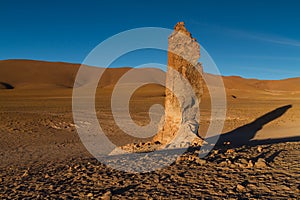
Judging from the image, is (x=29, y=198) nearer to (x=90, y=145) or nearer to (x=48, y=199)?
(x=48, y=199)

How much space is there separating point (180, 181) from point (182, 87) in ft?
19.0

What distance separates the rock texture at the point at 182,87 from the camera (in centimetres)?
1075

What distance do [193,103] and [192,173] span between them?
18.6ft

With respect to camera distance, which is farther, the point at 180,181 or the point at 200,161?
the point at 200,161

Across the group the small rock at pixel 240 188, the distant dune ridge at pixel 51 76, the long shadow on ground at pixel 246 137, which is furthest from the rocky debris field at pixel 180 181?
the distant dune ridge at pixel 51 76

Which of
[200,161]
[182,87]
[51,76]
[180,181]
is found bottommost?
[180,181]

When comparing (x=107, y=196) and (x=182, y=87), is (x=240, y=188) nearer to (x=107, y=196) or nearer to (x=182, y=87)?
(x=107, y=196)

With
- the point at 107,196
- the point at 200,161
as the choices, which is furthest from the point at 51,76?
the point at 107,196

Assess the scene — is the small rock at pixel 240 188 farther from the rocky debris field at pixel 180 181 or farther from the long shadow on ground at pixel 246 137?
the long shadow on ground at pixel 246 137

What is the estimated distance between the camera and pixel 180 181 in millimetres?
5426

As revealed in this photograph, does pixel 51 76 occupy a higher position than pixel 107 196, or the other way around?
pixel 51 76

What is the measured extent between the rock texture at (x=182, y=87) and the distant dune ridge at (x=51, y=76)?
87.0 m

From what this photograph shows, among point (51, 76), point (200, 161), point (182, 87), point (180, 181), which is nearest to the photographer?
point (180, 181)

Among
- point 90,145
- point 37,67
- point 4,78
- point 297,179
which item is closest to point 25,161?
point 90,145
